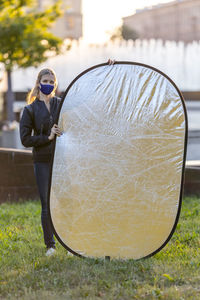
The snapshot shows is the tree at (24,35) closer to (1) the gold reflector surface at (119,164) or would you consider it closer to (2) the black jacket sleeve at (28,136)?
(2) the black jacket sleeve at (28,136)

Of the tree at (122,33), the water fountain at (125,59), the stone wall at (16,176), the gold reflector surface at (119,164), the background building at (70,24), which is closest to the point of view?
the gold reflector surface at (119,164)

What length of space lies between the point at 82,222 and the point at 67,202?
21 cm

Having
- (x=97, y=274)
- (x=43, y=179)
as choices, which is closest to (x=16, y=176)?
(x=43, y=179)

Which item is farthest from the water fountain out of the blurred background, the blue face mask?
the blue face mask

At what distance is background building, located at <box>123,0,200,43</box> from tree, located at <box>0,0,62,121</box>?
35.3m

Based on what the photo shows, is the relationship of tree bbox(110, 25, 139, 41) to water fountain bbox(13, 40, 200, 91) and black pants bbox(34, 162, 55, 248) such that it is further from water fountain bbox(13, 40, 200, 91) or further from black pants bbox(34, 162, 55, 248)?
black pants bbox(34, 162, 55, 248)

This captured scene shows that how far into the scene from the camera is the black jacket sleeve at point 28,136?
431cm

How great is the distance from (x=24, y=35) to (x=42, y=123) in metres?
15.2

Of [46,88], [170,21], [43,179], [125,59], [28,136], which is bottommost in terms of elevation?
[125,59]

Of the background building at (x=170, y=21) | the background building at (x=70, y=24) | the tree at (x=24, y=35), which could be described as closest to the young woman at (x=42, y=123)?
the tree at (x=24, y=35)

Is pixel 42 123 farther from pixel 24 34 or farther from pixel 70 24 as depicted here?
pixel 70 24

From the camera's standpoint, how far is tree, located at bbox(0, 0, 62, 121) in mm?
18578

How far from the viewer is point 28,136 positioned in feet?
14.2

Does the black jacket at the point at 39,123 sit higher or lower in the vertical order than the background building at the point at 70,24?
higher
